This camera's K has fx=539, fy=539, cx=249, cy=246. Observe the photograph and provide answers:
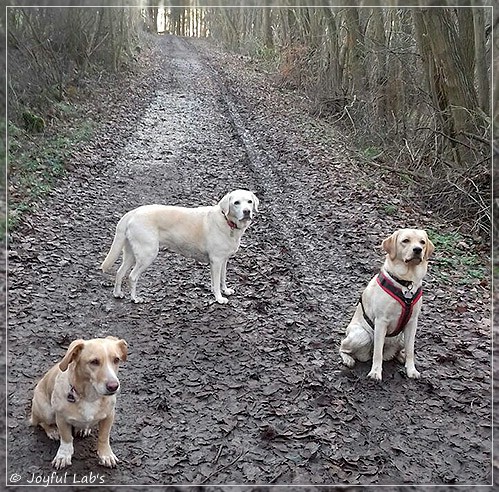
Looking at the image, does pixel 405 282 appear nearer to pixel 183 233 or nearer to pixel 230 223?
pixel 230 223

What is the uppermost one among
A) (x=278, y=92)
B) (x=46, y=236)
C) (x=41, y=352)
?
(x=278, y=92)

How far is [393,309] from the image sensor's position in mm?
3980

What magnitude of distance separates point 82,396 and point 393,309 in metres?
2.28

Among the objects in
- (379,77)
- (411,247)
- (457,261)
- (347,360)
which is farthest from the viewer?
(379,77)

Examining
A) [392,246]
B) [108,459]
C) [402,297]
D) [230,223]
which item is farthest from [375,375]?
[108,459]

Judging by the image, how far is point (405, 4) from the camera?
6.73 meters

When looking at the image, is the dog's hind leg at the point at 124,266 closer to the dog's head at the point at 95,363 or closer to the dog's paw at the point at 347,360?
the dog's paw at the point at 347,360

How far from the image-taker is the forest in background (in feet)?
13.6

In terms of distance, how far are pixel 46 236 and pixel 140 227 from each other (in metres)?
0.88

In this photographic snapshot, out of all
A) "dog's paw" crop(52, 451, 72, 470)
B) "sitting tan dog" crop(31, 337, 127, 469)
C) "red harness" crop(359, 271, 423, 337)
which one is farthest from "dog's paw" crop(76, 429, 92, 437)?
"red harness" crop(359, 271, 423, 337)

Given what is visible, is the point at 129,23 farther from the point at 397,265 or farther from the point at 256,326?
the point at 397,265

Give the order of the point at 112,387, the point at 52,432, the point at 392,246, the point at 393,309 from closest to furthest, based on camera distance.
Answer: the point at 112,387
the point at 52,432
the point at 392,246
the point at 393,309

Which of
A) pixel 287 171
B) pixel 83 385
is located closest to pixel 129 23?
pixel 287 171

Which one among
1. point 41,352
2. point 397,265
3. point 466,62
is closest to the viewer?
point 41,352
